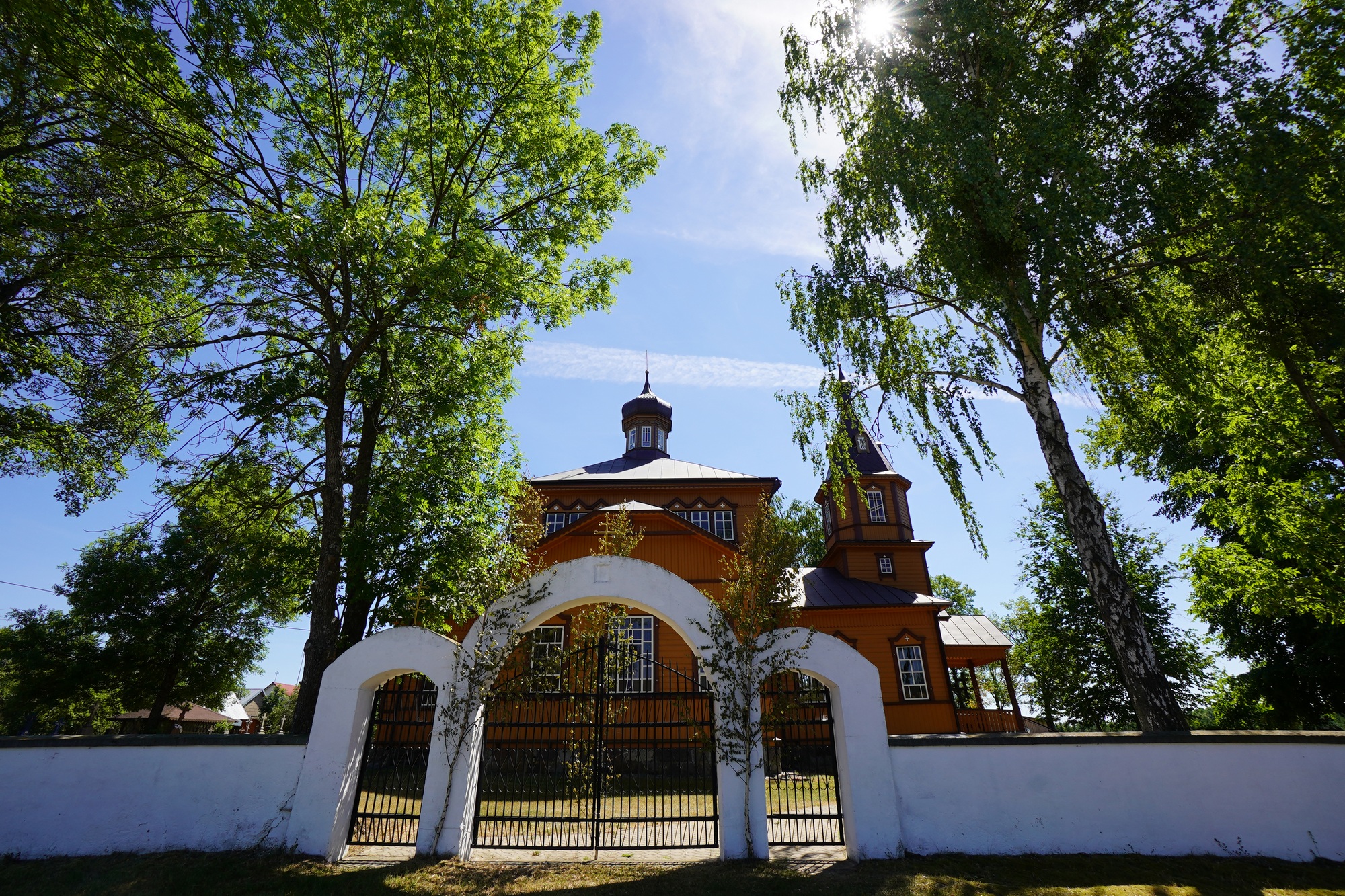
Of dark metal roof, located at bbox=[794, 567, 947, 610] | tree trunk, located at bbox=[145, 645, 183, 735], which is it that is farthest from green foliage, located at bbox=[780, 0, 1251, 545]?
tree trunk, located at bbox=[145, 645, 183, 735]

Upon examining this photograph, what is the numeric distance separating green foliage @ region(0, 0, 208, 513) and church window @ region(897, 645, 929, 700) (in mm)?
20973

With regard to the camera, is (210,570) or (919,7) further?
(210,570)

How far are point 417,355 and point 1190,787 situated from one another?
13070 mm

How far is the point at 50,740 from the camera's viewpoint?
7.56 metres

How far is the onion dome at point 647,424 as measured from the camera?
96.1ft

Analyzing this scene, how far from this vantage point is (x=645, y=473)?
980 inches

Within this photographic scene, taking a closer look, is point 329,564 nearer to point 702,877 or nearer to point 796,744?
point 702,877

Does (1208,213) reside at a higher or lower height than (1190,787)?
higher

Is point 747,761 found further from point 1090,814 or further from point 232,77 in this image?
point 232,77

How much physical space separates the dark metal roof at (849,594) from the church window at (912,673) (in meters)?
1.59

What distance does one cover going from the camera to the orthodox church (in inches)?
758

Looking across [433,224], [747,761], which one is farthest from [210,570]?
[747,761]

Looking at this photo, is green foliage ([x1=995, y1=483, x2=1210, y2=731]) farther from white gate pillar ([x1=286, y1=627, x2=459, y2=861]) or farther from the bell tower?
white gate pillar ([x1=286, y1=627, x2=459, y2=861])

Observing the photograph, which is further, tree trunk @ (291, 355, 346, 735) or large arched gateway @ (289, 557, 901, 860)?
tree trunk @ (291, 355, 346, 735)
